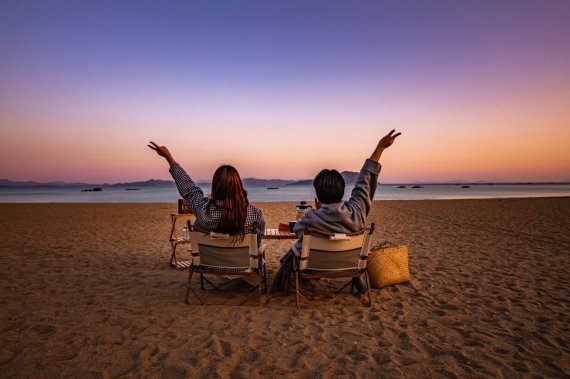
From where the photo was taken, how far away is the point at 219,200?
12.2ft

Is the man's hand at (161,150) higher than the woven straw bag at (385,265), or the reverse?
the man's hand at (161,150)

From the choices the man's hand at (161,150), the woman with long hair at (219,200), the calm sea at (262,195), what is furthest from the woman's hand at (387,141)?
the calm sea at (262,195)

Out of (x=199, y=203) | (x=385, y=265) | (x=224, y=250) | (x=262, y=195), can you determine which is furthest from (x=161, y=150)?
(x=262, y=195)

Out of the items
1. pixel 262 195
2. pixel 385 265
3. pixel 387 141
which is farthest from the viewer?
pixel 262 195

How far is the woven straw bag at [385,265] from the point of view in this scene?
15.2ft

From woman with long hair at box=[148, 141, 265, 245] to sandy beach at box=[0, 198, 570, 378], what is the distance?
0.98 m

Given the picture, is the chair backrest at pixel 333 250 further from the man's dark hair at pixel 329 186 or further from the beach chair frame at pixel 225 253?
the beach chair frame at pixel 225 253

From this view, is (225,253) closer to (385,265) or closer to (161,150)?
(161,150)

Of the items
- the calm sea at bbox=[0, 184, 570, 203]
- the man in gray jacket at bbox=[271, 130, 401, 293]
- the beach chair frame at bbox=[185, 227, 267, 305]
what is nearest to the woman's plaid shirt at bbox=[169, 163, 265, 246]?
the beach chair frame at bbox=[185, 227, 267, 305]

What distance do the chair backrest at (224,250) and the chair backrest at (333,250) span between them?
554 mm

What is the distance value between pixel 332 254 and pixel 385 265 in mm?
1264

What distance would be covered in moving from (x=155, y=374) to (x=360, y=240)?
89.0 inches

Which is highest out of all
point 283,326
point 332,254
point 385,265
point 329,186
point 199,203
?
point 329,186

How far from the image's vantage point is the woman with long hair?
11.9 ft
